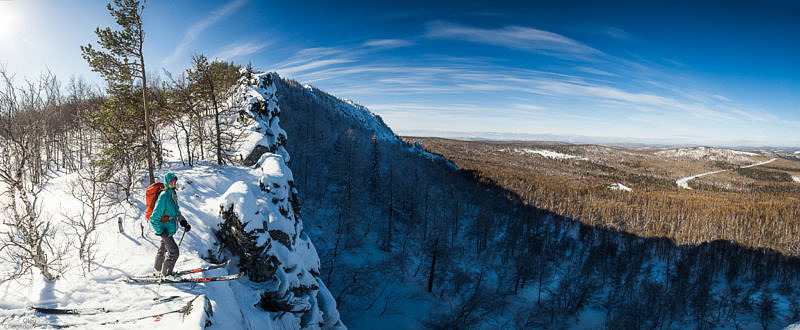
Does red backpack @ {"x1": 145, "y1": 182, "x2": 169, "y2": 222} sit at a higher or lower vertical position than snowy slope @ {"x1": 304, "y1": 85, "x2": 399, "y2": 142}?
lower

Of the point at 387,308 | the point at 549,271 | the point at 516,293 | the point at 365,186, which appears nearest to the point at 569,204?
the point at 549,271

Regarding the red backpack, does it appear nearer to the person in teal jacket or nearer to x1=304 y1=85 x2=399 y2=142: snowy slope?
the person in teal jacket

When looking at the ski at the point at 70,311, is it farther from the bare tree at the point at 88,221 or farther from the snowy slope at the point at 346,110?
the snowy slope at the point at 346,110

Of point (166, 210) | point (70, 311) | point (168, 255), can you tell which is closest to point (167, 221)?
point (166, 210)

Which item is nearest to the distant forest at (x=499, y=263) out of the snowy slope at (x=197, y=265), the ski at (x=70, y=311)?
the snowy slope at (x=197, y=265)

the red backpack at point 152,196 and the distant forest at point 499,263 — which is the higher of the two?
the red backpack at point 152,196

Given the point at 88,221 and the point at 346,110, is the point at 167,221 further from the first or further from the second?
the point at 346,110

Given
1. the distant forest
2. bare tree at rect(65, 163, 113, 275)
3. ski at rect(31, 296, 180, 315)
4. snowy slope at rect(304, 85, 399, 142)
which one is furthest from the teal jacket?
snowy slope at rect(304, 85, 399, 142)
